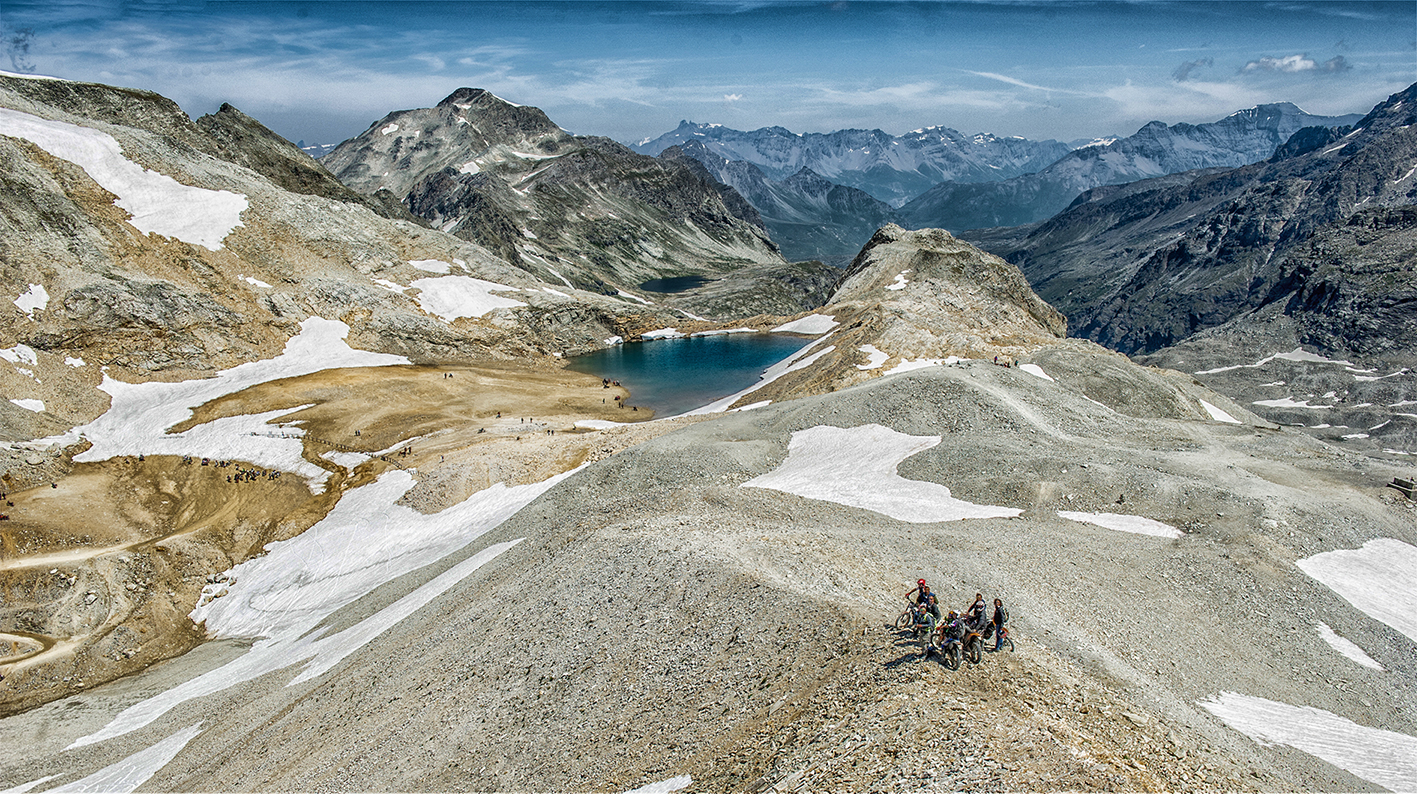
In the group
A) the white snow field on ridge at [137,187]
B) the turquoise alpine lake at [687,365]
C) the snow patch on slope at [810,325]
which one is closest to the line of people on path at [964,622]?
the turquoise alpine lake at [687,365]

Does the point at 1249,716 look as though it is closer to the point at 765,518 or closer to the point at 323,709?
the point at 765,518

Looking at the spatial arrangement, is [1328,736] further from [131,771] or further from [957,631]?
[131,771]

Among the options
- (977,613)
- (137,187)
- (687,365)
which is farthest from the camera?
(687,365)

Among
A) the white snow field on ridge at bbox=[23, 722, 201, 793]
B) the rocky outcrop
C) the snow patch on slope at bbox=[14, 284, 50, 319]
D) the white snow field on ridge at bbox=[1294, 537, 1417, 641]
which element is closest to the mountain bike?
the white snow field on ridge at bbox=[1294, 537, 1417, 641]

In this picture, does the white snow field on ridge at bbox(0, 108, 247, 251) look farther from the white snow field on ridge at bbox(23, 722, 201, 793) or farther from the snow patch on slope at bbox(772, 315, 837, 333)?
the snow patch on slope at bbox(772, 315, 837, 333)

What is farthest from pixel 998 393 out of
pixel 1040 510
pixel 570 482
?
pixel 570 482

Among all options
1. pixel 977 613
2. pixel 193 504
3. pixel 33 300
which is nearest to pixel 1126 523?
pixel 977 613

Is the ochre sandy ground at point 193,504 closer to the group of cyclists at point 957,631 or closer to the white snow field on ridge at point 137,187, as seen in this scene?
the white snow field on ridge at point 137,187
